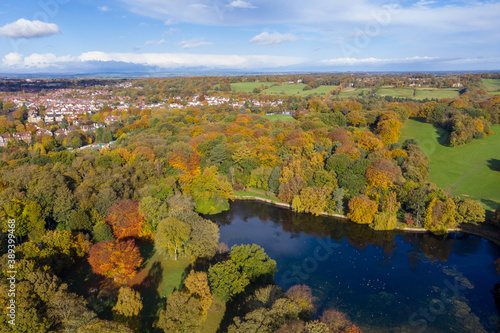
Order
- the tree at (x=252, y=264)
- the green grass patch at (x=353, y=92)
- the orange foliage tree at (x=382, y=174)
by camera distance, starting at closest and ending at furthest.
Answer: the tree at (x=252, y=264) < the orange foliage tree at (x=382, y=174) < the green grass patch at (x=353, y=92)

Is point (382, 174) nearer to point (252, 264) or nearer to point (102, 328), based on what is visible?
point (252, 264)

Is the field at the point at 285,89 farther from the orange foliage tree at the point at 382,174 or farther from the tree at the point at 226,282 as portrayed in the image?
the tree at the point at 226,282

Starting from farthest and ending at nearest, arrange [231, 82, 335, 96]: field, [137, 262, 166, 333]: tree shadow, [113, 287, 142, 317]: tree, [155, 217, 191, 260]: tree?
[231, 82, 335, 96]: field, [155, 217, 191, 260]: tree, [137, 262, 166, 333]: tree shadow, [113, 287, 142, 317]: tree

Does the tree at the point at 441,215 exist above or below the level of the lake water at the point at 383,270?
above

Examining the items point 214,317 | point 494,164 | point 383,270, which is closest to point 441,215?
point 383,270

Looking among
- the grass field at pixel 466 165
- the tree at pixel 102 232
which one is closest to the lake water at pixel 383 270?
the grass field at pixel 466 165

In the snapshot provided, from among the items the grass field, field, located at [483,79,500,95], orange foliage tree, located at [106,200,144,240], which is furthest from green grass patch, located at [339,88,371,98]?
orange foliage tree, located at [106,200,144,240]

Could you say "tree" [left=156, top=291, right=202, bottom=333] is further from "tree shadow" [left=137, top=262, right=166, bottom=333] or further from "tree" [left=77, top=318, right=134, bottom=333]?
"tree shadow" [left=137, top=262, right=166, bottom=333]
